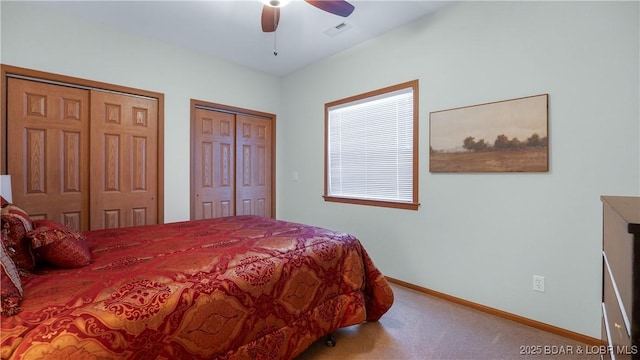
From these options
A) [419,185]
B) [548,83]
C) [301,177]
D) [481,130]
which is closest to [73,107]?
[301,177]

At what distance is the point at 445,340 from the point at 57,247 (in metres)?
2.34

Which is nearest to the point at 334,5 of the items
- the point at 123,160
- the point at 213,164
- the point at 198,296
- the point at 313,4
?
the point at 313,4

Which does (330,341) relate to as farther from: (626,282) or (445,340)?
(626,282)

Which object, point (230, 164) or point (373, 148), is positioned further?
point (230, 164)

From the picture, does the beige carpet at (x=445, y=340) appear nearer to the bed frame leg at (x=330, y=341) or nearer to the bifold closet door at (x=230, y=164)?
the bed frame leg at (x=330, y=341)

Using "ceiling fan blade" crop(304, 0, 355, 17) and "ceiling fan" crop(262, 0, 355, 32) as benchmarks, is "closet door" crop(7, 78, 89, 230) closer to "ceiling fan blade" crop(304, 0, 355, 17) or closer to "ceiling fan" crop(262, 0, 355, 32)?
"ceiling fan" crop(262, 0, 355, 32)

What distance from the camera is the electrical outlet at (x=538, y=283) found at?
2123 millimetres

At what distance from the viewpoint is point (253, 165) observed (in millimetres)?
4094

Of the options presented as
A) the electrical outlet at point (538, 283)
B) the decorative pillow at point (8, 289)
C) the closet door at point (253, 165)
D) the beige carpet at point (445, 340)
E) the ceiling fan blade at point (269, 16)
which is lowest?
the beige carpet at point (445, 340)

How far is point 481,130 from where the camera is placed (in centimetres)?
237

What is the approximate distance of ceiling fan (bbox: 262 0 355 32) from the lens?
196 cm

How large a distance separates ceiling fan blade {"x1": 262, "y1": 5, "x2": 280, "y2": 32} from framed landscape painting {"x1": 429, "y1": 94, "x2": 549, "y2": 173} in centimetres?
161

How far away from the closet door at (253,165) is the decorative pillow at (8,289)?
2.91 metres

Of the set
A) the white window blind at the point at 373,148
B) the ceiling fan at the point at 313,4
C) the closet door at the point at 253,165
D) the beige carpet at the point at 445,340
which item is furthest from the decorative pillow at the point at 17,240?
the white window blind at the point at 373,148
